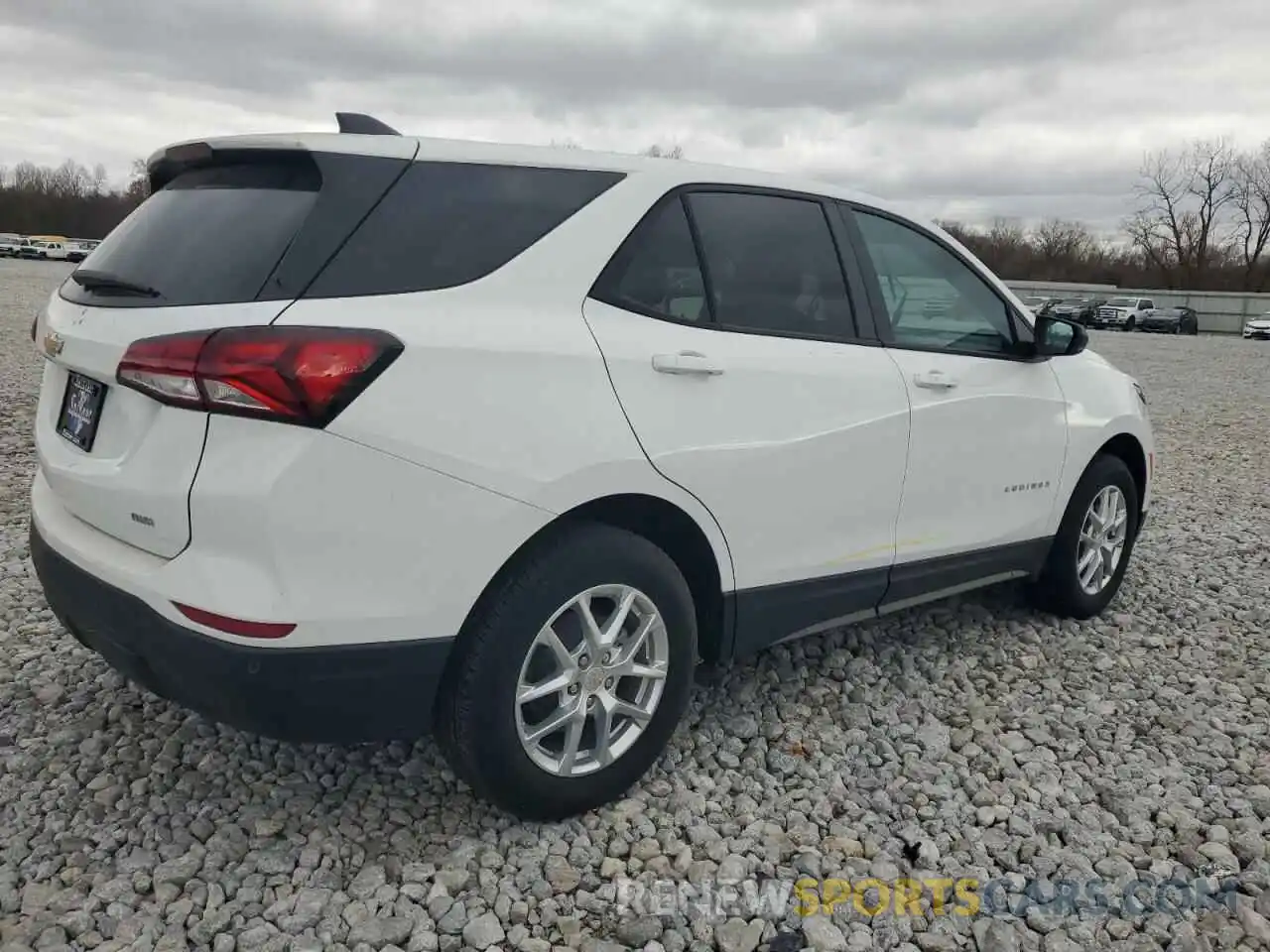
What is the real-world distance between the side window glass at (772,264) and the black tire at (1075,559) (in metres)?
1.69

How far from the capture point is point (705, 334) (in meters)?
2.87

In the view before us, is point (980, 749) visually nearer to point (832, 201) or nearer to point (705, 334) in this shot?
point (705, 334)

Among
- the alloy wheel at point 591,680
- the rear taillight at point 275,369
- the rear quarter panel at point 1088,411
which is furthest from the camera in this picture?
the rear quarter panel at point 1088,411

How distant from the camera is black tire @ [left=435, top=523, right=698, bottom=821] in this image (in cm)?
244

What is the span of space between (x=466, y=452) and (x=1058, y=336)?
274 cm

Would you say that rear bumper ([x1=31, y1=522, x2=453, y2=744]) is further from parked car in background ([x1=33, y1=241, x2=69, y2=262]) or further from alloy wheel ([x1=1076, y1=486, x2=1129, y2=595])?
parked car in background ([x1=33, y1=241, x2=69, y2=262])

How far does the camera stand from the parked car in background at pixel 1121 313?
A: 4334cm

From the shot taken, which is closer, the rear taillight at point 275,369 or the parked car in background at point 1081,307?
the rear taillight at point 275,369

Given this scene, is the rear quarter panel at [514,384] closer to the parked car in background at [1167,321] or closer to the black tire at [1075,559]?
the black tire at [1075,559]

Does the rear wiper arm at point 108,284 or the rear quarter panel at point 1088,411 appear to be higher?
the rear wiper arm at point 108,284

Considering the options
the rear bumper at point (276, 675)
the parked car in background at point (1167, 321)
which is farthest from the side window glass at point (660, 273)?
the parked car in background at point (1167, 321)

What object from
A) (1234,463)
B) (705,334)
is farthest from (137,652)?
(1234,463)

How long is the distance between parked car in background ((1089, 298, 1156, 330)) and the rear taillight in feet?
151

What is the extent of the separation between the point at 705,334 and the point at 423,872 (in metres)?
1.59
